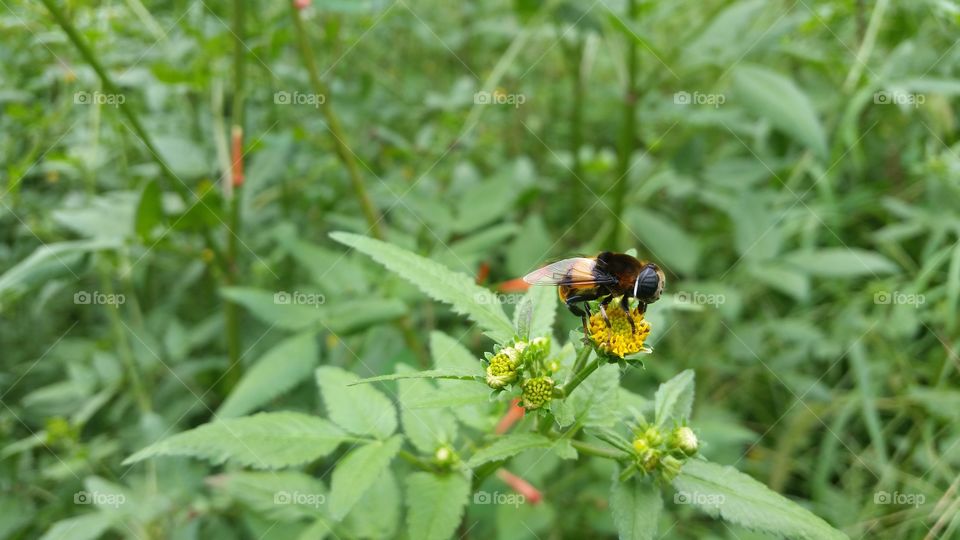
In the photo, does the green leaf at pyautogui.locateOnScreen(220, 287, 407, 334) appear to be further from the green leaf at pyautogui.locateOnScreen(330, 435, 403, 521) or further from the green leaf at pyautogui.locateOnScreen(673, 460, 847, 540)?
the green leaf at pyautogui.locateOnScreen(673, 460, 847, 540)

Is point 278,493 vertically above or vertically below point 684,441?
below

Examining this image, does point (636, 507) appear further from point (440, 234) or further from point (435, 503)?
point (440, 234)

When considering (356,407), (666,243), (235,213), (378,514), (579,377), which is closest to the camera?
(579,377)

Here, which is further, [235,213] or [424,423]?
[235,213]

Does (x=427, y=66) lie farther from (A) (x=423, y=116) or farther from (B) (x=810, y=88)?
(B) (x=810, y=88)

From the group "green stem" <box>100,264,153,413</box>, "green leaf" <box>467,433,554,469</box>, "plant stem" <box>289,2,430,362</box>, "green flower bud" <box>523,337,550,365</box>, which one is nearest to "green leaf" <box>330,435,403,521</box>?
"green leaf" <box>467,433,554,469</box>

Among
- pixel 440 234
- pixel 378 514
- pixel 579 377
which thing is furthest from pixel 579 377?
pixel 440 234

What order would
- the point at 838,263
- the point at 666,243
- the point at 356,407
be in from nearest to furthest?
the point at 356,407 → the point at 838,263 → the point at 666,243
